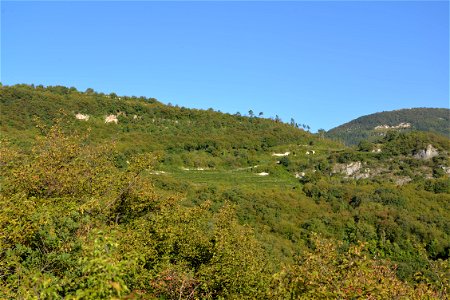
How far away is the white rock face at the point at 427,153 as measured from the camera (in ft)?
480

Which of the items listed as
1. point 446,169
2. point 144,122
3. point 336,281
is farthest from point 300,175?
point 336,281

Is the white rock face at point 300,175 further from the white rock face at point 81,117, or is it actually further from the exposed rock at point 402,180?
the white rock face at point 81,117

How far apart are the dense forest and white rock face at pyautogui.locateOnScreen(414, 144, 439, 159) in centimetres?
37

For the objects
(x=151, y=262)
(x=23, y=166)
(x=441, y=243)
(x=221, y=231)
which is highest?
(x=23, y=166)

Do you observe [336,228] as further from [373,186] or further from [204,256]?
[204,256]

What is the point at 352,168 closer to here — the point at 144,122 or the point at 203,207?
the point at 144,122

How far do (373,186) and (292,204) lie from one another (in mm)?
31112

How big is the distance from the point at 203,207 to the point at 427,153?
13991cm

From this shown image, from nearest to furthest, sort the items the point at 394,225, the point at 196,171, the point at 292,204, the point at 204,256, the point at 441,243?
the point at 204,256
the point at 441,243
the point at 394,225
the point at 292,204
the point at 196,171

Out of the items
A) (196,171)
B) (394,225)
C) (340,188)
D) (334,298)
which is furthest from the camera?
(196,171)

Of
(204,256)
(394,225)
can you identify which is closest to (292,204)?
(394,225)

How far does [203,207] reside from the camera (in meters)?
26.5

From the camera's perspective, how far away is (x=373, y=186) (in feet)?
397

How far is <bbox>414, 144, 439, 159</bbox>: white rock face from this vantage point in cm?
14625
